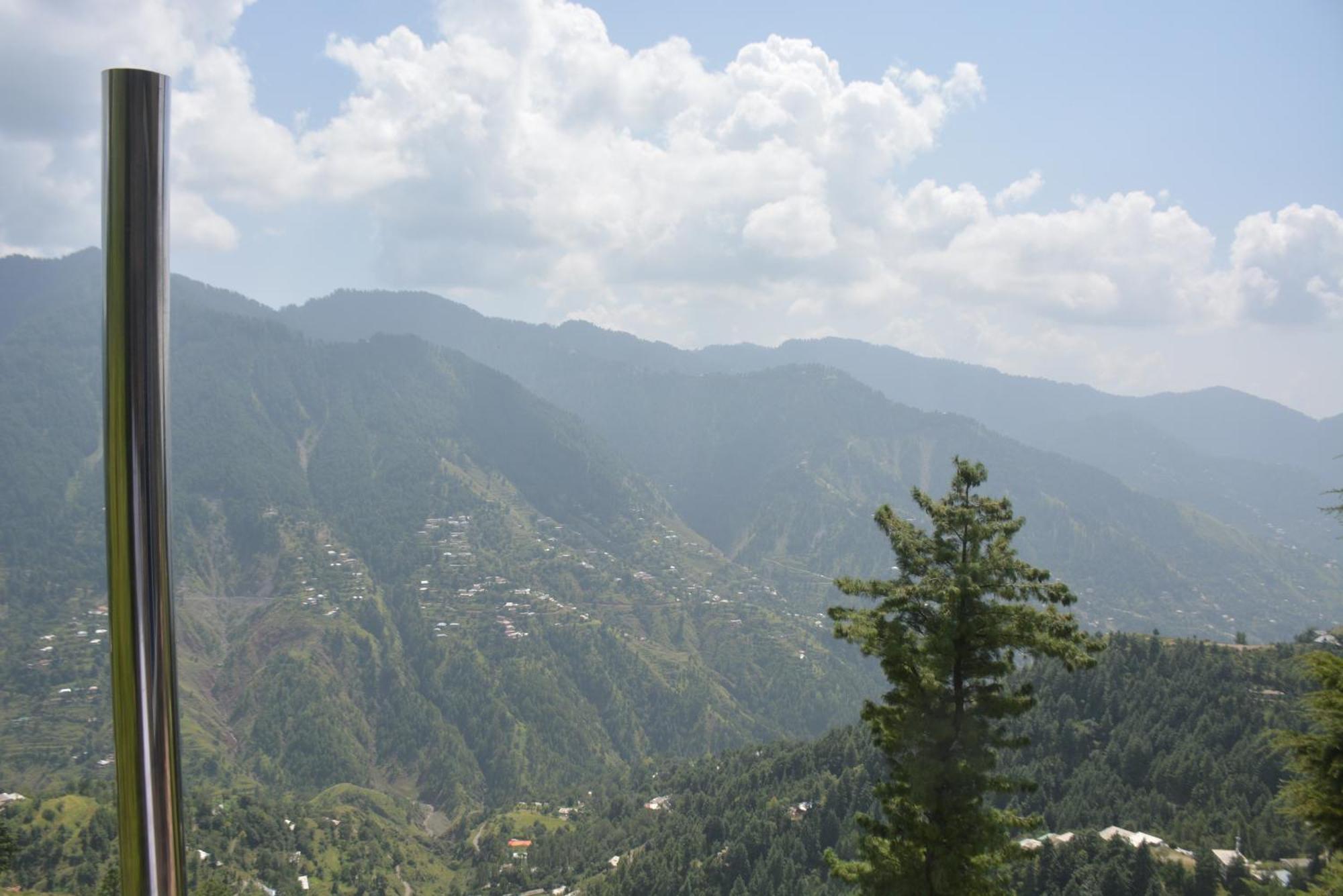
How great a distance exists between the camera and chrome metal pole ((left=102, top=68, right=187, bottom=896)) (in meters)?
3.66

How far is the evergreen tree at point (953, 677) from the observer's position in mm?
18078

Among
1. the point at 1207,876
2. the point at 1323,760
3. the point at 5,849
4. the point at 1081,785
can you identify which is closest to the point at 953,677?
the point at 1323,760

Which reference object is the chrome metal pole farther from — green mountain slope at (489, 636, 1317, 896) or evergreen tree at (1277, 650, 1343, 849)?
green mountain slope at (489, 636, 1317, 896)

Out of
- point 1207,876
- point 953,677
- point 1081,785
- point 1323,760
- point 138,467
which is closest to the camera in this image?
point 138,467

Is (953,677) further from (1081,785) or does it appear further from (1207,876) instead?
(1081,785)

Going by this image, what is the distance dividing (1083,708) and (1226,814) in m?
35.7

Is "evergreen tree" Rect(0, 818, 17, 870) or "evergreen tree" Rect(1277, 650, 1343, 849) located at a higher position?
"evergreen tree" Rect(1277, 650, 1343, 849)

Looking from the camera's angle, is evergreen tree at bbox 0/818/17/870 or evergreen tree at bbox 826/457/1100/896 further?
evergreen tree at bbox 0/818/17/870

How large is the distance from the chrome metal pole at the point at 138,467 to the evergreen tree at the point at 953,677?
1621 centimetres

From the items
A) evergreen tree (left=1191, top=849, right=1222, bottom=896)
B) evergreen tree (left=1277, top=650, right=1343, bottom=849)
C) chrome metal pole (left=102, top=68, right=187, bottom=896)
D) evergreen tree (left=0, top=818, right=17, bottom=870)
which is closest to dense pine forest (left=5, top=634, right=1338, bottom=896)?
evergreen tree (left=1191, top=849, right=1222, bottom=896)

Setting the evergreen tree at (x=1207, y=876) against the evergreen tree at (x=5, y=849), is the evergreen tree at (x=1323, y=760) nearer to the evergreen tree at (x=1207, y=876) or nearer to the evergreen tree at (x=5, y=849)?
the evergreen tree at (x=5, y=849)

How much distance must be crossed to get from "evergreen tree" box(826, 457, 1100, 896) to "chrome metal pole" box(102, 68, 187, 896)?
53.2 feet

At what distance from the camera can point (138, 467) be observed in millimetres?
3680

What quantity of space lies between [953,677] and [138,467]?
18.0 metres
